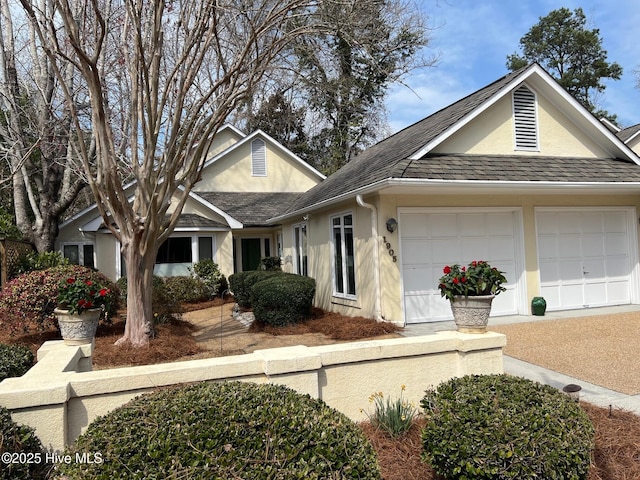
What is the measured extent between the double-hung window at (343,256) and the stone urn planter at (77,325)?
597 centimetres

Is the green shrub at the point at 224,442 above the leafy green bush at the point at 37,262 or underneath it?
underneath

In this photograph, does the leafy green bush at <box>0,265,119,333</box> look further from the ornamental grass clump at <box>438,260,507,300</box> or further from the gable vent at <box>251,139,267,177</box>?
the gable vent at <box>251,139,267,177</box>

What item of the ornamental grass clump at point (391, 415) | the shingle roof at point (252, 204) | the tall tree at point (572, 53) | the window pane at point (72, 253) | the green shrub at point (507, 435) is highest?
the tall tree at point (572, 53)

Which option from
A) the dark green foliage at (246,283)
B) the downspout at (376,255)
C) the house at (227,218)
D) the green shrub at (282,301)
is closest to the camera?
the downspout at (376,255)

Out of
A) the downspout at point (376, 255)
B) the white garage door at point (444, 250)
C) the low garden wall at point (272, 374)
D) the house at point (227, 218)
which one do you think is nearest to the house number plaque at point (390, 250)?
the downspout at point (376, 255)

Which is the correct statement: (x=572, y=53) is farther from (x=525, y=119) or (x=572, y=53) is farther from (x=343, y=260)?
(x=343, y=260)

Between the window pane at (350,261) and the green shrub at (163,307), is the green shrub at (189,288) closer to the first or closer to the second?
the green shrub at (163,307)

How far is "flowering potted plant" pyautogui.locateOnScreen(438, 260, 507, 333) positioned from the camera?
4.91 metres

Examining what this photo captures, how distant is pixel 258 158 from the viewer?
846 inches

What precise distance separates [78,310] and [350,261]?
20.7 feet

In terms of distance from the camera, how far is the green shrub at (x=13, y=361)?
4.23 m

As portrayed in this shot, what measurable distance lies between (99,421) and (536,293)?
10.1 m

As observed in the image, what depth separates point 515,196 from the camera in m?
10.3

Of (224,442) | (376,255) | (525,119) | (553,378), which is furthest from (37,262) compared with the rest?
(525,119)
